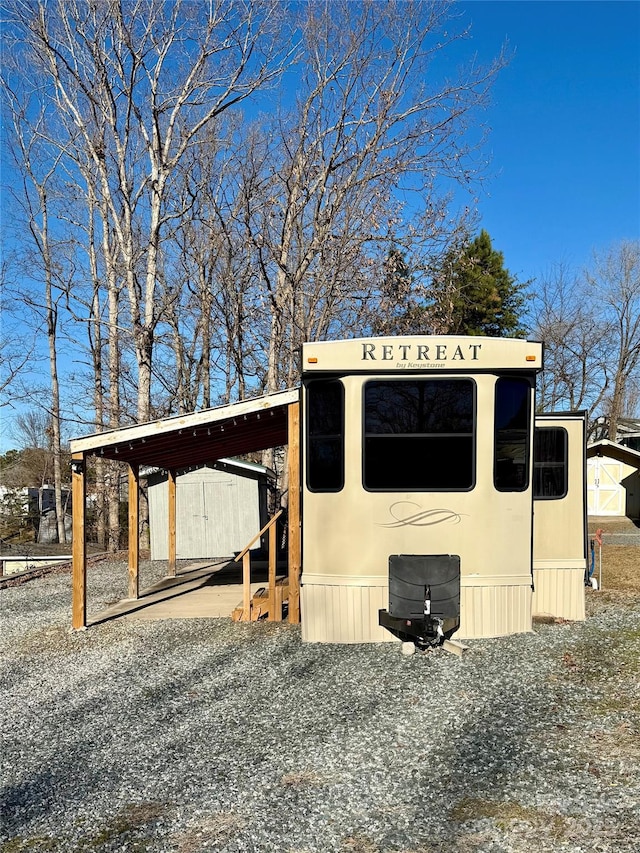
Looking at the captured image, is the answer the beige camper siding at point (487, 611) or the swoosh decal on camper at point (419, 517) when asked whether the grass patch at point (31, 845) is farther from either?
the beige camper siding at point (487, 611)

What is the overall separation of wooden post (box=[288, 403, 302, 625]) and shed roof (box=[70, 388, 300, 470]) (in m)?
0.26

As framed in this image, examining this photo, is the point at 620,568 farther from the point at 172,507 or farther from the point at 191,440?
the point at 172,507

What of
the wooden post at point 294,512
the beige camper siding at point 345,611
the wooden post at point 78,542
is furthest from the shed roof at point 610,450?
the wooden post at point 78,542

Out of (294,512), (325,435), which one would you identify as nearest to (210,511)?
(294,512)

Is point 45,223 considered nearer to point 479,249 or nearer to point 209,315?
point 209,315

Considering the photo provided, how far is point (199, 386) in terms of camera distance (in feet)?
68.9

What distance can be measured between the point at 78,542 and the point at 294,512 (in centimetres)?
268

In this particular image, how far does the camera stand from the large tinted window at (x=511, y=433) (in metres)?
6.07

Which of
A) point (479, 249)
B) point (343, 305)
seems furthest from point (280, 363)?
point (479, 249)

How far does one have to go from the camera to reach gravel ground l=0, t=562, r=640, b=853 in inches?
119

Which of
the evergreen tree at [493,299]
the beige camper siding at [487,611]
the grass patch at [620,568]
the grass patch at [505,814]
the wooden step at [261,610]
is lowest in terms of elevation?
the grass patch at [620,568]

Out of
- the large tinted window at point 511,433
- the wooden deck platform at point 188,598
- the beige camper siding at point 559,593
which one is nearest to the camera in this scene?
the large tinted window at point 511,433

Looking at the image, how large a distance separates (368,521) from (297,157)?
11851mm

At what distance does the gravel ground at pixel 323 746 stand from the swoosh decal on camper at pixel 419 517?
121 cm
